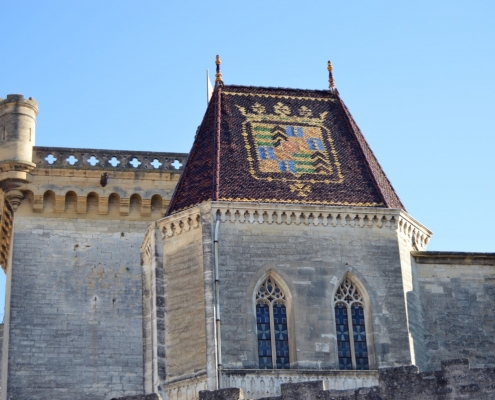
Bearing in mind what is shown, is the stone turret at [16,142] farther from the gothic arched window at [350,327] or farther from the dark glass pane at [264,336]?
the gothic arched window at [350,327]

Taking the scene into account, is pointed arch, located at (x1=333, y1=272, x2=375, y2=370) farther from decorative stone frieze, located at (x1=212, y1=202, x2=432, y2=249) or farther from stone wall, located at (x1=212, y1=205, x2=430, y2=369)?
decorative stone frieze, located at (x1=212, y1=202, x2=432, y2=249)

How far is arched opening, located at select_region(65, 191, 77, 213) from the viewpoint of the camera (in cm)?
3847

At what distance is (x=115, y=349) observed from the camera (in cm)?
3719

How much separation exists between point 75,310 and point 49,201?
2.83m

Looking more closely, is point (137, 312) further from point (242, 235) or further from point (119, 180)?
point (242, 235)

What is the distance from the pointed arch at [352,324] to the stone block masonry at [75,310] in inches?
306

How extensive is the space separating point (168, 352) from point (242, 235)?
262cm

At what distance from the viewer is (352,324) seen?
30344mm

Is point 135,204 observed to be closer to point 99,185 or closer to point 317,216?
point 99,185

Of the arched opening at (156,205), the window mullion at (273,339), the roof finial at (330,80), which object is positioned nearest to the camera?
the window mullion at (273,339)

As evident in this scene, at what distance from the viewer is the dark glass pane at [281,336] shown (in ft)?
97.3

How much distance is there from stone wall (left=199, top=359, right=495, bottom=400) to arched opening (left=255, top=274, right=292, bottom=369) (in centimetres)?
576

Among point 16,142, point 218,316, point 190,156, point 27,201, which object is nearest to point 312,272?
point 218,316

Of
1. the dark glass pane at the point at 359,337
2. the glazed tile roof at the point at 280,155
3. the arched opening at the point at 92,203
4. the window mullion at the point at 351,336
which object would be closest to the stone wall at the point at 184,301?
the glazed tile roof at the point at 280,155
